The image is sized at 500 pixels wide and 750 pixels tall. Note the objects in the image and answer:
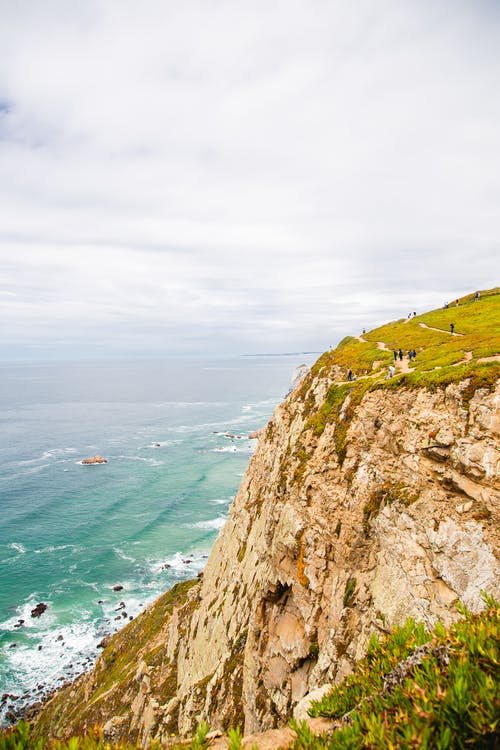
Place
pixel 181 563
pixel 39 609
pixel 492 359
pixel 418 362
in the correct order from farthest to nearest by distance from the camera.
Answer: pixel 181 563 < pixel 39 609 < pixel 418 362 < pixel 492 359

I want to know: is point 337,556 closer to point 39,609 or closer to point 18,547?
point 39,609

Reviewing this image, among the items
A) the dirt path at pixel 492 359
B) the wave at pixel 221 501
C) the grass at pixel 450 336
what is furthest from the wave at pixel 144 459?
the dirt path at pixel 492 359

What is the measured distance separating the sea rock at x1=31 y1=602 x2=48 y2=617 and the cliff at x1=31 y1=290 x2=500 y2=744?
2446 cm

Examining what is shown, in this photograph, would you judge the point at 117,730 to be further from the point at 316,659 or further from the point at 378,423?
the point at 378,423

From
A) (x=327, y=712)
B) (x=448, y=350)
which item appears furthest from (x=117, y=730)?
(x=448, y=350)

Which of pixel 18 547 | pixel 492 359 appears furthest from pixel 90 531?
pixel 492 359

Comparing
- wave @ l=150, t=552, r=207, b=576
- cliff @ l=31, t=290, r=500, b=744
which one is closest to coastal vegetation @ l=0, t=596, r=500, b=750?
cliff @ l=31, t=290, r=500, b=744

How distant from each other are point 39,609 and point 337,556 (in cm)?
5778

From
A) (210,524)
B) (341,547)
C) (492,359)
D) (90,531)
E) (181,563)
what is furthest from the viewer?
(210,524)

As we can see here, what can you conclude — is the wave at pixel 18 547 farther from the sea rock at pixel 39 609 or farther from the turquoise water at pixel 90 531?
the sea rock at pixel 39 609

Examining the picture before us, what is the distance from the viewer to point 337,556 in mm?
20625

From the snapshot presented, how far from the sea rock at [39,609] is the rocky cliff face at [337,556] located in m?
26.3

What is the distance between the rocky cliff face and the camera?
1628 cm

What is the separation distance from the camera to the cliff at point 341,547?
1639 cm
